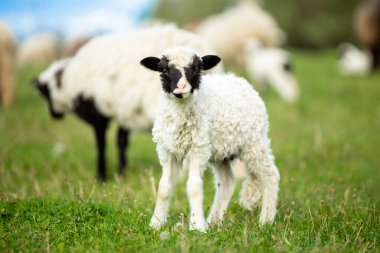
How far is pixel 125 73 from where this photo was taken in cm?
748

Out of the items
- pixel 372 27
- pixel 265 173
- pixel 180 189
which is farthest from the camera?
pixel 372 27

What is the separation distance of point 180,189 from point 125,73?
6.01ft

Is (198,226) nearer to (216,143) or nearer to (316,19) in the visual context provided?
(216,143)

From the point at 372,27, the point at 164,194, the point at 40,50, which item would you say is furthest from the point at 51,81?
the point at 40,50

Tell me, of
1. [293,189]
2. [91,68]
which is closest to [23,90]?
[91,68]

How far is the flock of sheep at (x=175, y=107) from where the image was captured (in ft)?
15.0

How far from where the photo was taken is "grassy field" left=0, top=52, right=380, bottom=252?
406cm

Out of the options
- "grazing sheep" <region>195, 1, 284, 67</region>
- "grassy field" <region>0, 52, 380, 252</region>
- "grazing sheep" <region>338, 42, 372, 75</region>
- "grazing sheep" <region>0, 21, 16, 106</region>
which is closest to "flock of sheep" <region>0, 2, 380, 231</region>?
"grassy field" <region>0, 52, 380, 252</region>

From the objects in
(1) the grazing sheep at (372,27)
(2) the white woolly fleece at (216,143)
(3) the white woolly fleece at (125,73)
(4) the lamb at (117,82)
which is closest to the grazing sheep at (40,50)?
(1) the grazing sheep at (372,27)

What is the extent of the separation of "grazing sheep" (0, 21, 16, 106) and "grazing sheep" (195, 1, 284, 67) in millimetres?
6053

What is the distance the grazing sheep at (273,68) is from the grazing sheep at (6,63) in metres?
6.85

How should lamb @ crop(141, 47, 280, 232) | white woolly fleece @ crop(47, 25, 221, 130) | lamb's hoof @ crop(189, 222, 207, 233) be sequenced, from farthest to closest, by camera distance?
white woolly fleece @ crop(47, 25, 221, 130) → lamb @ crop(141, 47, 280, 232) → lamb's hoof @ crop(189, 222, 207, 233)

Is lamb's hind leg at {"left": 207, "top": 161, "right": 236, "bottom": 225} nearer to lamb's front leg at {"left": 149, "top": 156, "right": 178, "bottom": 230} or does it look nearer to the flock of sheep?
the flock of sheep

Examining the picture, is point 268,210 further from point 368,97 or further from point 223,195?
point 368,97
